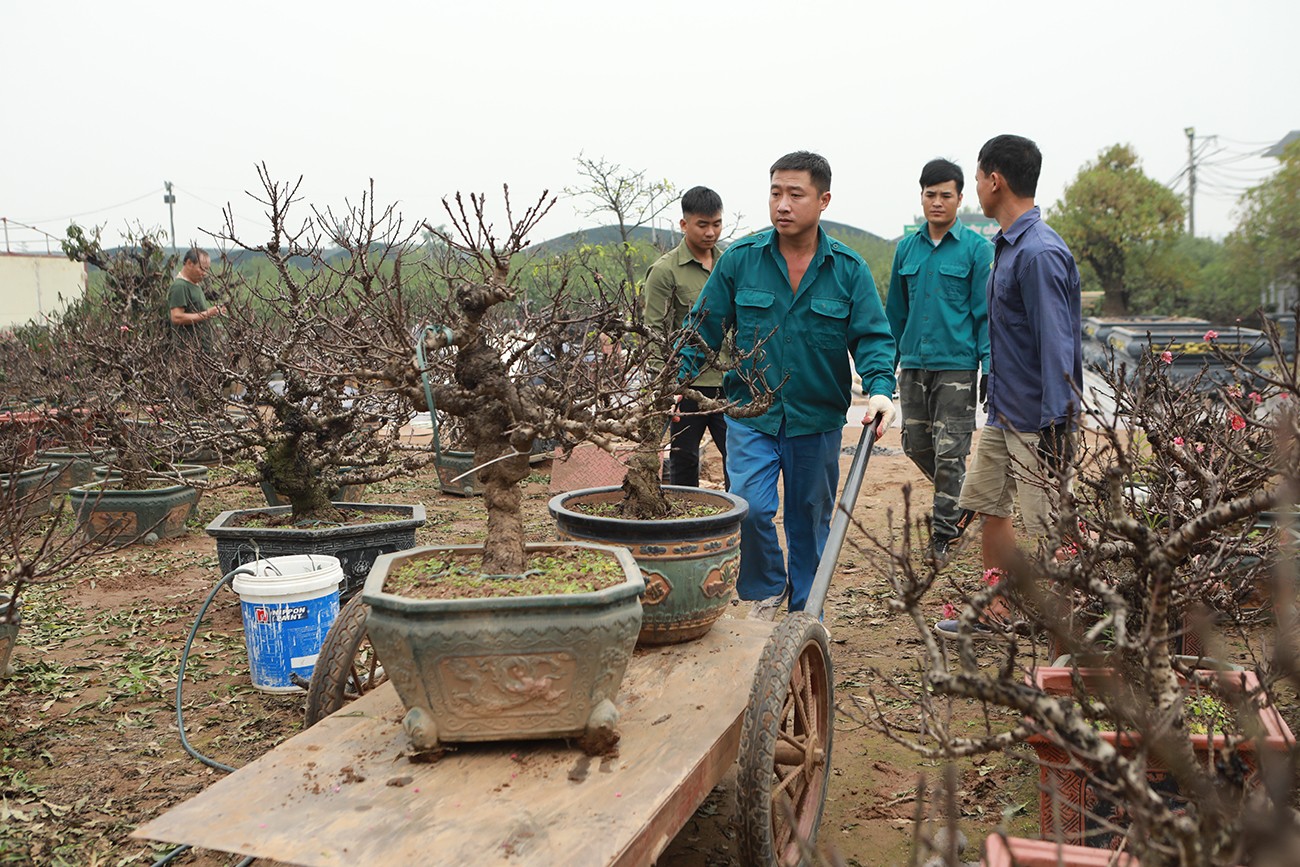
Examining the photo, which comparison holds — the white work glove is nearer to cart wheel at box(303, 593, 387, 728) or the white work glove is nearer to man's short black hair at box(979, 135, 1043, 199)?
man's short black hair at box(979, 135, 1043, 199)

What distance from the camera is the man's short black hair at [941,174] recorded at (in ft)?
19.1

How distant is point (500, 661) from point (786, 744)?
3.14 feet

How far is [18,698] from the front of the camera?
4.05 meters

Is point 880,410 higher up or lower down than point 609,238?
lower down

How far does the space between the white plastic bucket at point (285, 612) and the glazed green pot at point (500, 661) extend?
5.48ft

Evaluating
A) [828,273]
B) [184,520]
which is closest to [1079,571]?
[828,273]

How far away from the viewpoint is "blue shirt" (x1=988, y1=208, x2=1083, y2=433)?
398 cm

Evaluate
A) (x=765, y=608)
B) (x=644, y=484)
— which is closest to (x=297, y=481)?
(x=644, y=484)

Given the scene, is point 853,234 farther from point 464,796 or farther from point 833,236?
point 464,796

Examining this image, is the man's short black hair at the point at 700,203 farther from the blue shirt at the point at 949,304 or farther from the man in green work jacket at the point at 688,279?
the blue shirt at the point at 949,304

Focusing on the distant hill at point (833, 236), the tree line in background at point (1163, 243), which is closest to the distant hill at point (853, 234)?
the distant hill at point (833, 236)

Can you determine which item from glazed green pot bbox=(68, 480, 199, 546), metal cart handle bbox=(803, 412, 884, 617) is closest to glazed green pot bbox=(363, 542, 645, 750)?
metal cart handle bbox=(803, 412, 884, 617)

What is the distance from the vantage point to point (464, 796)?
2.14m

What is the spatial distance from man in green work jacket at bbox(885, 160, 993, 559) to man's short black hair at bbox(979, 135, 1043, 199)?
4.22ft
